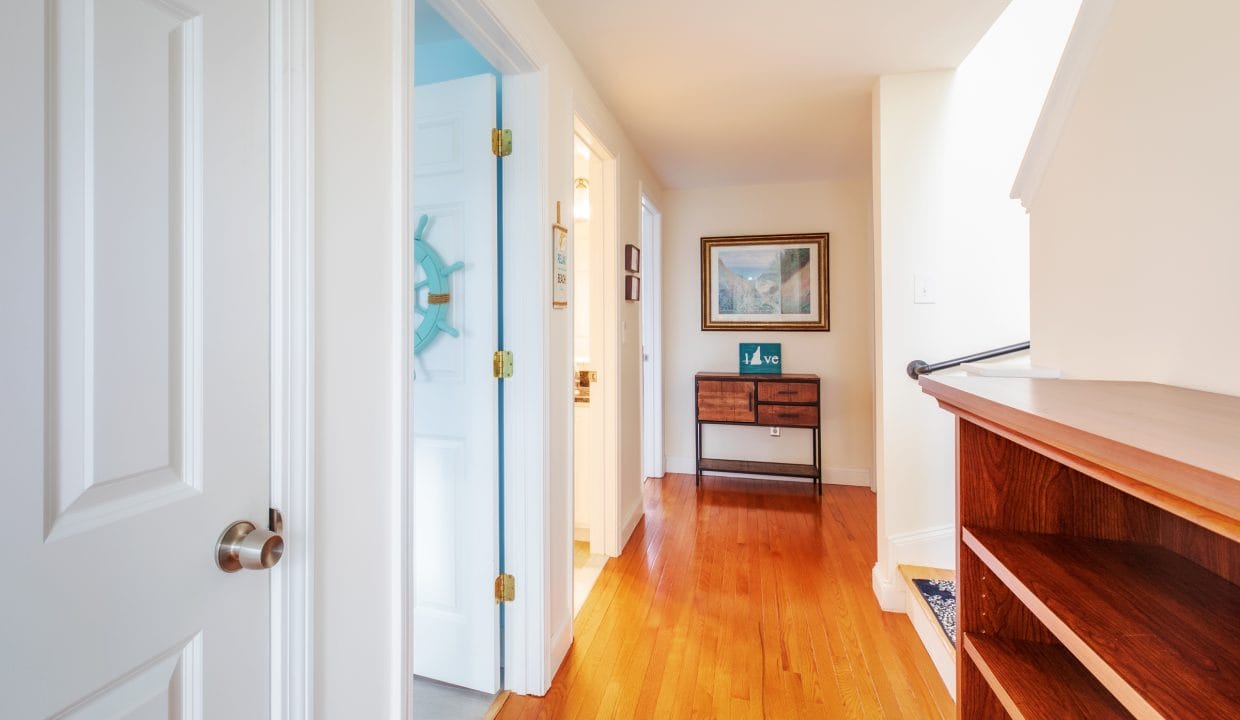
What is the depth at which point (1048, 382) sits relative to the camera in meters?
0.98

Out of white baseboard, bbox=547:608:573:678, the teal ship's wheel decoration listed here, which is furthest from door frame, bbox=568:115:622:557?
the teal ship's wheel decoration

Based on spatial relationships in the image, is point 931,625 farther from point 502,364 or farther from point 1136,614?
point 502,364

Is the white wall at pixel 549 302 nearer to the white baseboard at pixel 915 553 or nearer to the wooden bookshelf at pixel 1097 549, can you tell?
the wooden bookshelf at pixel 1097 549

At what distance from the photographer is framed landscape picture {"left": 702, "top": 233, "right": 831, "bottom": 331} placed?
4.06 metres

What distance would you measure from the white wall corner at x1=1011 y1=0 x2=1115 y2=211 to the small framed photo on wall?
75.6 inches

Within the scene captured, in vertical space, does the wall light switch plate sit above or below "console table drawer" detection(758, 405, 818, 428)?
above

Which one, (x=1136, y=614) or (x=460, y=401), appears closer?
(x=1136, y=614)

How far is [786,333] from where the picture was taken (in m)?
4.16

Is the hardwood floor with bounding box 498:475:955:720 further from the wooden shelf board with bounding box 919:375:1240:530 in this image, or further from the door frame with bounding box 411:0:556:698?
the wooden shelf board with bounding box 919:375:1240:530

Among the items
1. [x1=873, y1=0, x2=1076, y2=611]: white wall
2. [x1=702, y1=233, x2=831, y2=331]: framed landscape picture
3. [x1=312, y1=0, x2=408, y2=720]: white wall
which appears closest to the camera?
[x1=312, y1=0, x2=408, y2=720]: white wall

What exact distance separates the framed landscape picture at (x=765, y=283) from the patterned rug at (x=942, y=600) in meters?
2.26

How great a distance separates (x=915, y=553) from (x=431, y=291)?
2.22 meters

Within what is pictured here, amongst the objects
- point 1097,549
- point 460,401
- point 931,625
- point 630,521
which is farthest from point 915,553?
point 460,401

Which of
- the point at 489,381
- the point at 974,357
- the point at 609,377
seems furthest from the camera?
the point at 609,377
